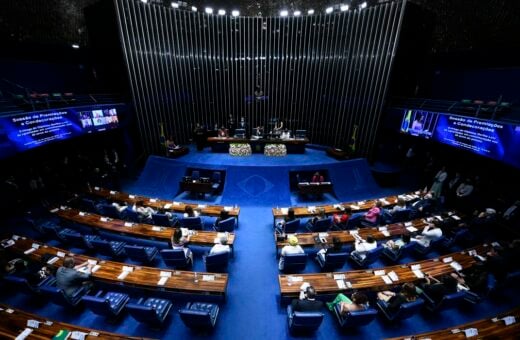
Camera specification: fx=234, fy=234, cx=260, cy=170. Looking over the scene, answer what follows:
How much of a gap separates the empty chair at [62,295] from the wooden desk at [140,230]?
1.92 meters

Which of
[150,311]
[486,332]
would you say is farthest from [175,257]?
[486,332]

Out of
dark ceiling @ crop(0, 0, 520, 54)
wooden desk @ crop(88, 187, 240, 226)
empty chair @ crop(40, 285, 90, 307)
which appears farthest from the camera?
dark ceiling @ crop(0, 0, 520, 54)

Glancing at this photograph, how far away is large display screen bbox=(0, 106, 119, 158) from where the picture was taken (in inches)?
299

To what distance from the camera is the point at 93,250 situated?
730 cm

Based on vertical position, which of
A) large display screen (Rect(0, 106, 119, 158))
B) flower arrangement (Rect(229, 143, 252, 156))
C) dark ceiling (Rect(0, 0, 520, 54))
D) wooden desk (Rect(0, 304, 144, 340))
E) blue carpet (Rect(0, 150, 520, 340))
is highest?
dark ceiling (Rect(0, 0, 520, 54))

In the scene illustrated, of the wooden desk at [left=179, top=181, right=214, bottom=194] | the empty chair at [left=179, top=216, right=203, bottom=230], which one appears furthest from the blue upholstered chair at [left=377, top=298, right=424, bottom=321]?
the wooden desk at [left=179, top=181, right=214, bottom=194]

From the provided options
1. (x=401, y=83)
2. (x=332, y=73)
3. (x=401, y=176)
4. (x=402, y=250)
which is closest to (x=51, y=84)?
(x=332, y=73)

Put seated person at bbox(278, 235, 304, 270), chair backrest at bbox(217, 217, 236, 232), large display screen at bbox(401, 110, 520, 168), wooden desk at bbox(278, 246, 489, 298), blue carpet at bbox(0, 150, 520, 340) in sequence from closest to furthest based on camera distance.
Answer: blue carpet at bbox(0, 150, 520, 340) → wooden desk at bbox(278, 246, 489, 298) → seated person at bbox(278, 235, 304, 270) → large display screen at bbox(401, 110, 520, 168) → chair backrest at bbox(217, 217, 236, 232)

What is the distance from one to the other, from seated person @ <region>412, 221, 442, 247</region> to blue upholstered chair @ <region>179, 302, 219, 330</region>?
6019mm

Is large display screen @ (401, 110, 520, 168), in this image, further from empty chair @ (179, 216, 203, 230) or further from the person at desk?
the person at desk

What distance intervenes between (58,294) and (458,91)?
1742 centimetres

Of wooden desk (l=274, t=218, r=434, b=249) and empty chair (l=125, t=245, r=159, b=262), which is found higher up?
wooden desk (l=274, t=218, r=434, b=249)

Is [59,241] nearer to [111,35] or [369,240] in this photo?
[369,240]

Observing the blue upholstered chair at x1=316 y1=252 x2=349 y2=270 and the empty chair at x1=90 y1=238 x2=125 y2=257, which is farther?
the empty chair at x1=90 y1=238 x2=125 y2=257
